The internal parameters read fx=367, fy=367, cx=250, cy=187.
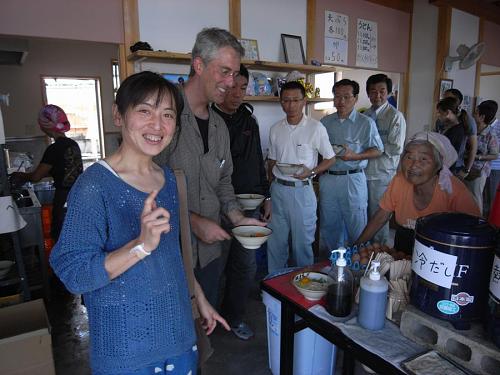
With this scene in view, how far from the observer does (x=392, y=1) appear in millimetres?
4840

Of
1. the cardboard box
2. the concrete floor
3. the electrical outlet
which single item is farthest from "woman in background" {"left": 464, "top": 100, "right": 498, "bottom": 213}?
the electrical outlet

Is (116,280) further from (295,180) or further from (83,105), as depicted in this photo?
(83,105)

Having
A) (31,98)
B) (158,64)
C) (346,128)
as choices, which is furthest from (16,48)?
(346,128)

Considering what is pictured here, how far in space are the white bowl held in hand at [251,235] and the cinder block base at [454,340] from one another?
60cm

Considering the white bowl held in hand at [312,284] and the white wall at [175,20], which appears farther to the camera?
the white wall at [175,20]

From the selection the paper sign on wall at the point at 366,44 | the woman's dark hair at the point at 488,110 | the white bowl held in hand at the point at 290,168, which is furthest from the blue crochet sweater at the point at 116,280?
the woman's dark hair at the point at 488,110

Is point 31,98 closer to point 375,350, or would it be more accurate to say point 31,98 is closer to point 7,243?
point 7,243

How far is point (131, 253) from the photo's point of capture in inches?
33.3

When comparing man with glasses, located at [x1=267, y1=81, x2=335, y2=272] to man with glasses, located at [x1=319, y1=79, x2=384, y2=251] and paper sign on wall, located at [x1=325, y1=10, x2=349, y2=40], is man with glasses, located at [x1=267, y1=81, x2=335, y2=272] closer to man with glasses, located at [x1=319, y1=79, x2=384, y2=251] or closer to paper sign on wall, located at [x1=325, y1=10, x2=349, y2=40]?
man with glasses, located at [x1=319, y1=79, x2=384, y2=251]

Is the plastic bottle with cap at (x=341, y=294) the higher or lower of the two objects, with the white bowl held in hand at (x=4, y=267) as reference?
higher

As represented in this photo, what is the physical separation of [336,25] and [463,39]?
2.48 meters

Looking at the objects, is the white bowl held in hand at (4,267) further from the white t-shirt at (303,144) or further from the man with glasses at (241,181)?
the white t-shirt at (303,144)

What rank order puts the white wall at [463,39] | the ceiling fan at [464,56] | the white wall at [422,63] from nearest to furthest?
1. the ceiling fan at [464,56]
2. the white wall at [422,63]
3. the white wall at [463,39]

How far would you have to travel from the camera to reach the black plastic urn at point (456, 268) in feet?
3.00
